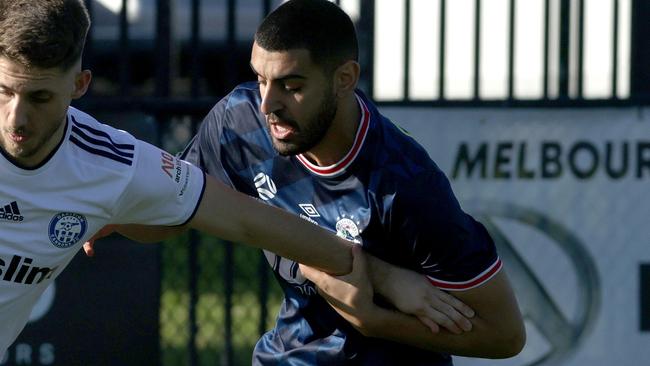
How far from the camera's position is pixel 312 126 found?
14.1 ft

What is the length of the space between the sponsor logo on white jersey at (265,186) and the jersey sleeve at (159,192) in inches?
19.9

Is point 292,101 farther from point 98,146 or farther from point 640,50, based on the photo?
point 640,50

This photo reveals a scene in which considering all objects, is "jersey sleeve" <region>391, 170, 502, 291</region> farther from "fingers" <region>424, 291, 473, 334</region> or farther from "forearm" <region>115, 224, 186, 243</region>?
"forearm" <region>115, 224, 186, 243</region>

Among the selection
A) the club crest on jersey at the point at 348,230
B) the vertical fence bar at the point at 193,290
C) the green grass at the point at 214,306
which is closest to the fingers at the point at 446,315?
the club crest on jersey at the point at 348,230

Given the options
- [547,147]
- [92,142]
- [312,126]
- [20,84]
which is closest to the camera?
[20,84]

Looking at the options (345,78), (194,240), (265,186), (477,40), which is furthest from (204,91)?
(345,78)

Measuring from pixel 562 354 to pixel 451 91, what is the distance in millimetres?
1174

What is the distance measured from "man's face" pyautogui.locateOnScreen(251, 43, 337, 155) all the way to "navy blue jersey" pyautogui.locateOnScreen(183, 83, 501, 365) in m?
0.13

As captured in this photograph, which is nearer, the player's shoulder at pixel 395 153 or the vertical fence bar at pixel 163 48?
the player's shoulder at pixel 395 153

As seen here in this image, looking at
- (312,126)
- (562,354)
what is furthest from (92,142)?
(562,354)

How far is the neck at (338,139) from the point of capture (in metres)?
4.35

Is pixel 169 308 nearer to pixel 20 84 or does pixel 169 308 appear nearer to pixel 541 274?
pixel 541 274

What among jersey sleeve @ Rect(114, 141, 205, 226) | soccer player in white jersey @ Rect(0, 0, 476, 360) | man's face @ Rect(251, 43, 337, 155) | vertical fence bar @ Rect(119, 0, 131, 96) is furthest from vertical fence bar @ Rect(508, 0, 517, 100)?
jersey sleeve @ Rect(114, 141, 205, 226)

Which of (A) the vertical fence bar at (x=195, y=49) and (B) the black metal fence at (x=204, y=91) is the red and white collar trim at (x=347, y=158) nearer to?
(B) the black metal fence at (x=204, y=91)
